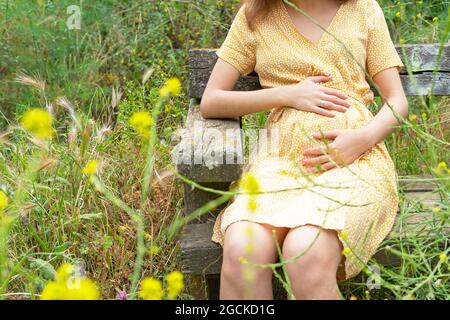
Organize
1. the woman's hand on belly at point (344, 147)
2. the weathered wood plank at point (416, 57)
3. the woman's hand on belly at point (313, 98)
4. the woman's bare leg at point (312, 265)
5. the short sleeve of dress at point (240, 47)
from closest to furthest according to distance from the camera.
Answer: the woman's bare leg at point (312, 265) → the woman's hand on belly at point (344, 147) → the woman's hand on belly at point (313, 98) → the short sleeve of dress at point (240, 47) → the weathered wood plank at point (416, 57)

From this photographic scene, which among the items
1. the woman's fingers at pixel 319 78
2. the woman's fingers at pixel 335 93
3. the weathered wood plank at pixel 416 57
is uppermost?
the weathered wood plank at pixel 416 57

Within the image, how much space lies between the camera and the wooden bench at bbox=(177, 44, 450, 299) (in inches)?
80.4

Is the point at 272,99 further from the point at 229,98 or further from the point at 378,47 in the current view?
the point at 378,47

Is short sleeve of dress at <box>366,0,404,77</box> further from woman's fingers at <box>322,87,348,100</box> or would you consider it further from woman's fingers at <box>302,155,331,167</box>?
woman's fingers at <box>302,155,331,167</box>

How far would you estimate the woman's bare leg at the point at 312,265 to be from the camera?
6.23 feet

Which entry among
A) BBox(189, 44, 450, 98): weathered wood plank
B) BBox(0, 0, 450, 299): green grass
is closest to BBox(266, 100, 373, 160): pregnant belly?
BBox(0, 0, 450, 299): green grass

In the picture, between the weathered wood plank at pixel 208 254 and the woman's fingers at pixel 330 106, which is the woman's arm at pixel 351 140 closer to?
the woman's fingers at pixel 330 106

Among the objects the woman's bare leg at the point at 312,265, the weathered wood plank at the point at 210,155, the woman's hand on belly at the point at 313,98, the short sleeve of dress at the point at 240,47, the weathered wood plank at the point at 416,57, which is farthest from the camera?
the weathered wood plank at the point at 416,57

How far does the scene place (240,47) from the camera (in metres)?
2.48

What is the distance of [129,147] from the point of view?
307 cm

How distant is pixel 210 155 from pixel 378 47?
0.73 meters

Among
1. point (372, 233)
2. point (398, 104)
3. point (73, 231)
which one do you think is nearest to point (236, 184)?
point (372, 233)

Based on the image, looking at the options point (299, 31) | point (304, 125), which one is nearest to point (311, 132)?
point (304, 125)

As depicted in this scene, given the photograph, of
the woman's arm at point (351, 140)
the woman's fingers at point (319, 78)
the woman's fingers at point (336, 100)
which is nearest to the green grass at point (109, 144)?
the woman's arm at point (351, 140)
